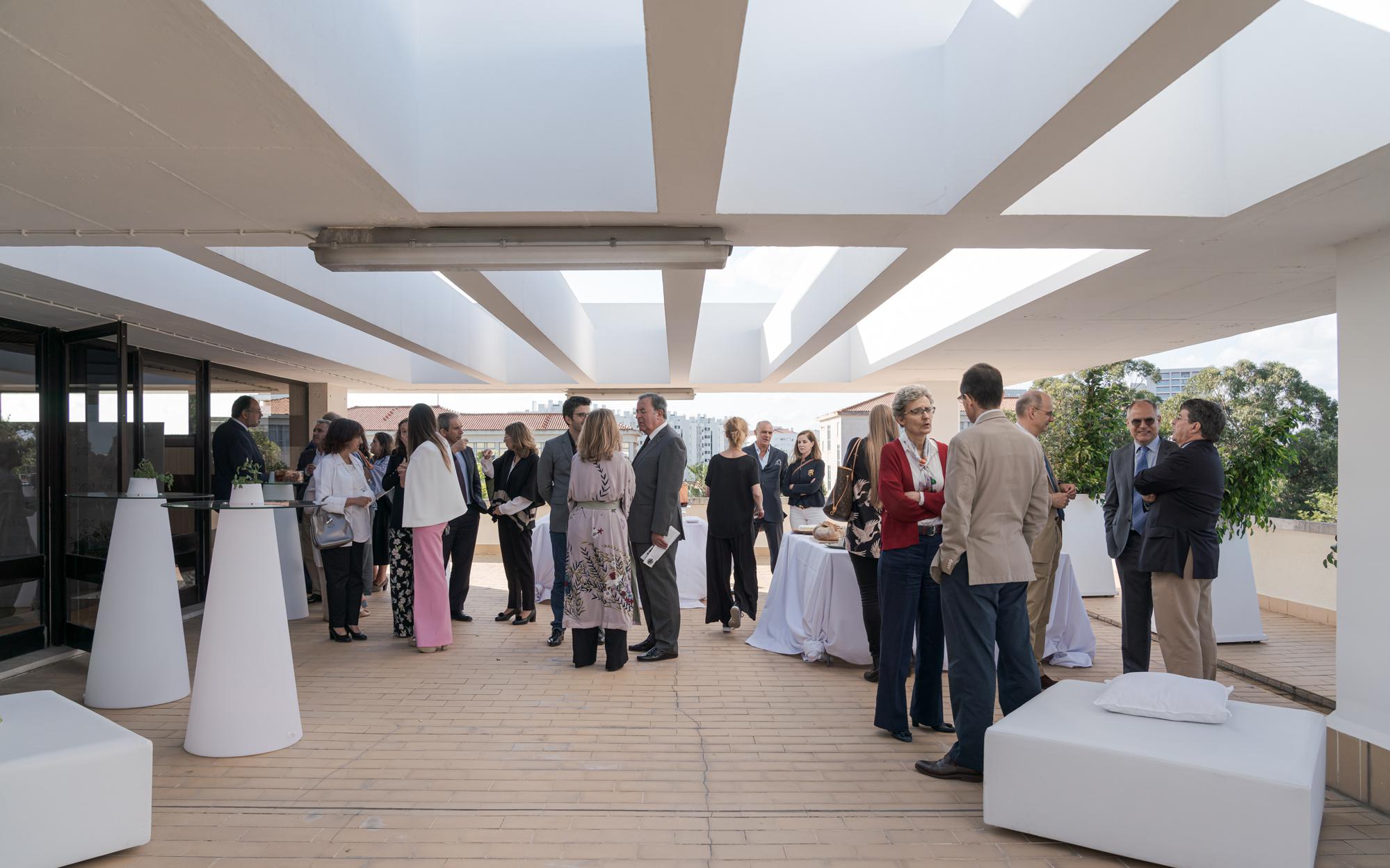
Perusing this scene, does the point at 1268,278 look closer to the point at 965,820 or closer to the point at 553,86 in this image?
the point at 965,820

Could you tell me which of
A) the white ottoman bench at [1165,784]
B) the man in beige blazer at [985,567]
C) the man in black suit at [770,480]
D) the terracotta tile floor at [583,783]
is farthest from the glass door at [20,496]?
the white ottoman bench at [1165,784]

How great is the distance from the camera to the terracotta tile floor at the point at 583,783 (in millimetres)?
2979

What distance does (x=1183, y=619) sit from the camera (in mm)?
4367

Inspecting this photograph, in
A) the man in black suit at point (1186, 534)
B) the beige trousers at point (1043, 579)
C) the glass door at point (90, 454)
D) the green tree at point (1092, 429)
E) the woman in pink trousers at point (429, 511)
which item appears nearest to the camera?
the man in black suit at point (1186, 534)

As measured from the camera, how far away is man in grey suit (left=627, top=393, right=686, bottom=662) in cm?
559

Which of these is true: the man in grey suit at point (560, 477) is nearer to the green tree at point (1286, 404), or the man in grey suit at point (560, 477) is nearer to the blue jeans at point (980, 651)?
the blue jeans at point (980, 651)

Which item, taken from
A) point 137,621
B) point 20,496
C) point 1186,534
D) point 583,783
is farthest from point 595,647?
point 20,496

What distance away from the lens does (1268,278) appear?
16.8ft

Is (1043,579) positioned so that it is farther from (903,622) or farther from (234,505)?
(234,505)

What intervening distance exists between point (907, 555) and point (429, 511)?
345 centimetres

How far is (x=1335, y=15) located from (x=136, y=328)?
8.26 meters

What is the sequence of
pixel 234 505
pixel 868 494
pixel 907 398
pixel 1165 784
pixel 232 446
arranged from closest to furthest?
pixel 1165 784, pixel 234 505, pixel 907 398, pixel 868 494, pixel 232 446

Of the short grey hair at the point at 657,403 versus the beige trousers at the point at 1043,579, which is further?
the short grey hair at the point at 657,403

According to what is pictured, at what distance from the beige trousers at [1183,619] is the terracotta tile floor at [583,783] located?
0.93 meters
